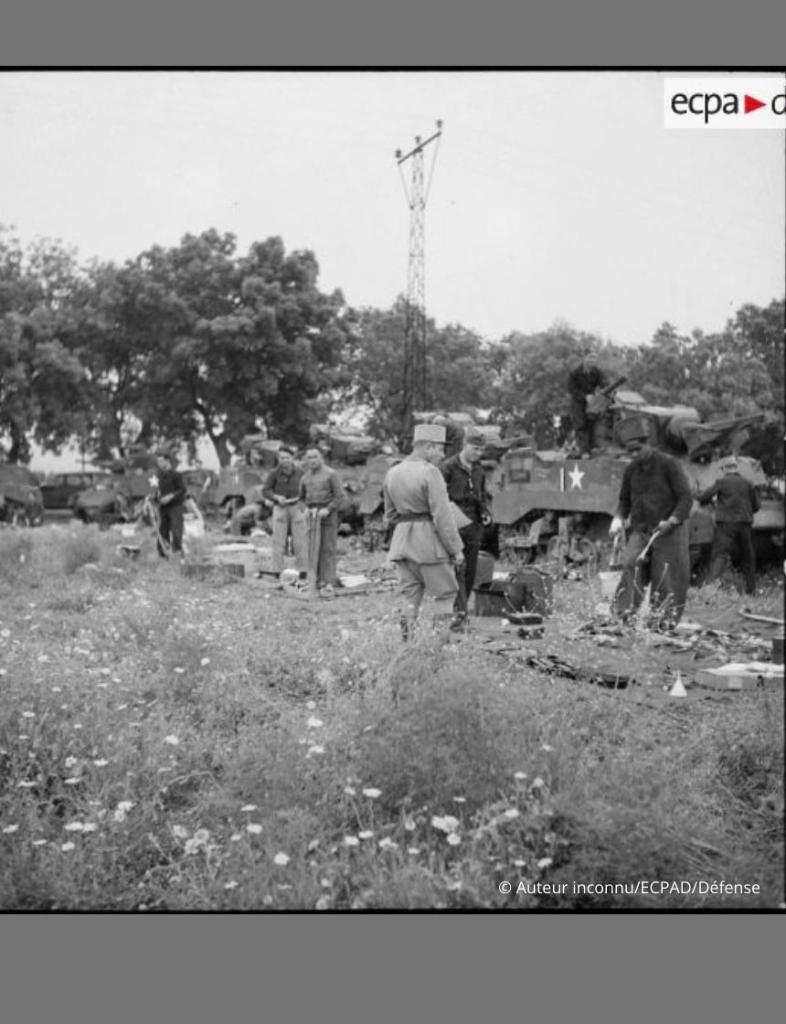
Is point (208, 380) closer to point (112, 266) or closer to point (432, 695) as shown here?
point (112, 266)

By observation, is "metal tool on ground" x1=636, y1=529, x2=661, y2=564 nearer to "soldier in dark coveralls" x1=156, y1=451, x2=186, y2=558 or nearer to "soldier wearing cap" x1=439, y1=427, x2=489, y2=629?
"soldier wearing cap" x1=439, y1=427, x2=489, y2=629

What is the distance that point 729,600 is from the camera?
23.0 ft

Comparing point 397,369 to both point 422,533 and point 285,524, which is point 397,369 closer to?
point 285,524

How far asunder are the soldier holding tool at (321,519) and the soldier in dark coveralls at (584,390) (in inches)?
133

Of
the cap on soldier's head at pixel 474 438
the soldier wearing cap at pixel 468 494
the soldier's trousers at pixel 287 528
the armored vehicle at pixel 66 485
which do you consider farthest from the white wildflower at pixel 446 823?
the armored vehicle at pixel 66 485

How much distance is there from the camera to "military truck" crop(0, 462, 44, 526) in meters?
21.0

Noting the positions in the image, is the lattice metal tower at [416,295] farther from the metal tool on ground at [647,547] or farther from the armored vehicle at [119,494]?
the armored vehicle at [119,494]

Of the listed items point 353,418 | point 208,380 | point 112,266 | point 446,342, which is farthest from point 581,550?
point 112,266

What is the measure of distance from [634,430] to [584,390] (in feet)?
17.3

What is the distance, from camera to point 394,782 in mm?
5434

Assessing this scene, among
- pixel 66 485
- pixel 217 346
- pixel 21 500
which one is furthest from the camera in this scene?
pixel 66 485

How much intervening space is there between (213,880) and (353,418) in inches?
410

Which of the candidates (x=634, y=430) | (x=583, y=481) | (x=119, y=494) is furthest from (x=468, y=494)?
(x=119, y=494)

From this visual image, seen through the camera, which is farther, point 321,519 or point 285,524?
point 285,524
